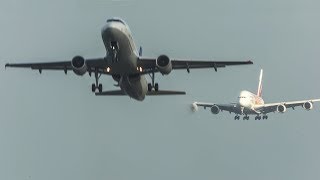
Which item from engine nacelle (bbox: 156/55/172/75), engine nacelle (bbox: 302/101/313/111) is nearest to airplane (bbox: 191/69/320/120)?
engine nacelle (bbox: 302/101/313/111)

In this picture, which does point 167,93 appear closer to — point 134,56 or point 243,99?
point 134,56

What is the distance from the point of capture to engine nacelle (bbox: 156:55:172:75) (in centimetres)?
5381

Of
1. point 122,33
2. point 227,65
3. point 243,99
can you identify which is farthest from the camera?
point 243,99

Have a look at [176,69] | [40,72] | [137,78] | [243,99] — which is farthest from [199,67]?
[243,99]

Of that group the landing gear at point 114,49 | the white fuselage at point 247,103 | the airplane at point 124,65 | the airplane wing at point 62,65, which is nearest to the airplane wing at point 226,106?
the white fuselage at point 247,103

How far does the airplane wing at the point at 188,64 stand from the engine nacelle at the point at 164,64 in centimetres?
104

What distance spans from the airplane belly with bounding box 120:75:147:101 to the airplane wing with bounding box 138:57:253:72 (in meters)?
1.29

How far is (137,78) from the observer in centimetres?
5709

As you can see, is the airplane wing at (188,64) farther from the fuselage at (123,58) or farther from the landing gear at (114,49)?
the landing gear at (114,49)

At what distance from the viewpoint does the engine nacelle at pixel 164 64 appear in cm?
5381

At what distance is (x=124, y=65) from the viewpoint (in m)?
54.0

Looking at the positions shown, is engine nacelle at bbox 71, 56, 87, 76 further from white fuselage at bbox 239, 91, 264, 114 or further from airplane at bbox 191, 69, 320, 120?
white fuselage at bbox 239, 91, 264, 114

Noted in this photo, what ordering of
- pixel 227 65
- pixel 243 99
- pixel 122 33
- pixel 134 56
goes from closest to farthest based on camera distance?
pixel 122 33 → pixel 134 56 → pixel 227 65 → pixel 243 99

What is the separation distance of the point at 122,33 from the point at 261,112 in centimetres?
5679
